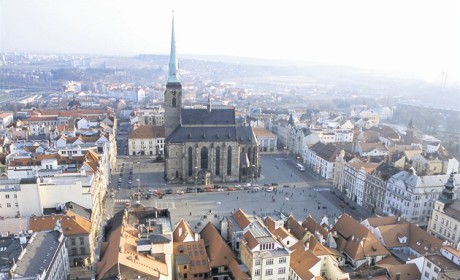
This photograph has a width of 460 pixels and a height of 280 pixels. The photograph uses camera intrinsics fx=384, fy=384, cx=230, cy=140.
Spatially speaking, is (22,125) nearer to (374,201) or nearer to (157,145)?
(157,145)

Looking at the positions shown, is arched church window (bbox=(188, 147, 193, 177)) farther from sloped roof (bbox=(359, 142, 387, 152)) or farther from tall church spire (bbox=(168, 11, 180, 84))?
sloped roof (bbox=(359, 142, 387, 152))

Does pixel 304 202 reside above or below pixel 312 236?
below

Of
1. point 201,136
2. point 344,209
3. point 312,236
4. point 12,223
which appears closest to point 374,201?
point 344,209

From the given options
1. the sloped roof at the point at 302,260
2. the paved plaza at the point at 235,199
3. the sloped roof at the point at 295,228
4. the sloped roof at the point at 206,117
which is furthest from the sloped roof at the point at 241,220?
the sloped roof at the point at 206,117

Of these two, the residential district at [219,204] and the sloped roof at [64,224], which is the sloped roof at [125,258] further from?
the sloped roof at [64,224]

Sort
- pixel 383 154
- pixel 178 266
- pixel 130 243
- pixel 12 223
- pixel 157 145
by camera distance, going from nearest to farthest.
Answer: pixel 130 243, pixel 178 266, pixel 12 223, pixel 383 154, pixel 157 145

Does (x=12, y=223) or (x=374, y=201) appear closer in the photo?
(x=12, y=223)

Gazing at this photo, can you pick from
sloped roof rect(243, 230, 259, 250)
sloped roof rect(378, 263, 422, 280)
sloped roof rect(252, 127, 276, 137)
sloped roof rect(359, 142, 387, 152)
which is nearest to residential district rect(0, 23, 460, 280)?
sloped roof rect(378, 263, 422, 280)

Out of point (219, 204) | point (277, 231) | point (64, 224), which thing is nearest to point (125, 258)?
point (64, 224)
